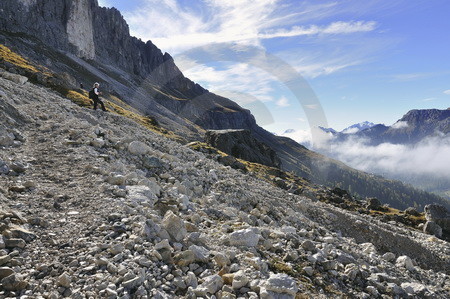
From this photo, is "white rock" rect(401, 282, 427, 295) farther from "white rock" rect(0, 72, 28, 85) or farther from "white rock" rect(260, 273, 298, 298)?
"white rock" rect(0, 72, 28, 85)

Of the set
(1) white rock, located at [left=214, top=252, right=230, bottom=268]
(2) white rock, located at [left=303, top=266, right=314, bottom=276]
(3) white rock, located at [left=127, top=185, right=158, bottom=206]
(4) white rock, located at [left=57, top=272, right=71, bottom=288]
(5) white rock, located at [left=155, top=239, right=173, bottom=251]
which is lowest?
(2) white rock, located at [left=303, top=266, right=314, bottom=276]

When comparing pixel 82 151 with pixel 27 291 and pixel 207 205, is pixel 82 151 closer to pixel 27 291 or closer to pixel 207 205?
pixel 207 205

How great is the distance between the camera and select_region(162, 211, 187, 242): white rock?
28.7ft

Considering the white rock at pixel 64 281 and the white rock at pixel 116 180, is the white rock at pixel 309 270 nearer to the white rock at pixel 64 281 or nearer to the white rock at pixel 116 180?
the white rock at pixel 64 281

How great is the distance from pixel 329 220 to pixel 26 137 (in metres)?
23.5

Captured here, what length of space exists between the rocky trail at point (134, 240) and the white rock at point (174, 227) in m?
0.03

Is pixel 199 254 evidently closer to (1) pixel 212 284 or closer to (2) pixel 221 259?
(2) pixel 221 259

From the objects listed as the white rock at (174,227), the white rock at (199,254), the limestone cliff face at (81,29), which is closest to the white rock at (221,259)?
the white rock at (199,254)

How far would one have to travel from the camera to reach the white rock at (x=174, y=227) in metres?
8.74

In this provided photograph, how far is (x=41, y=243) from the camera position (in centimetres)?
716

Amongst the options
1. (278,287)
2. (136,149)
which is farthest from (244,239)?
(136,149)

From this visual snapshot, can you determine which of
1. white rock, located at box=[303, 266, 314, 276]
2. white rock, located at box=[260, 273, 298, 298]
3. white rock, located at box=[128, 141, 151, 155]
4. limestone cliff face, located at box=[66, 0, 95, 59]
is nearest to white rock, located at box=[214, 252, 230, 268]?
white rock, located at box=[260, 273, 298, 298]

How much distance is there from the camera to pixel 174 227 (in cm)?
888

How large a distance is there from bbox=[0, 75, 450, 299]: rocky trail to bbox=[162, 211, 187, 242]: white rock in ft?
0.11
